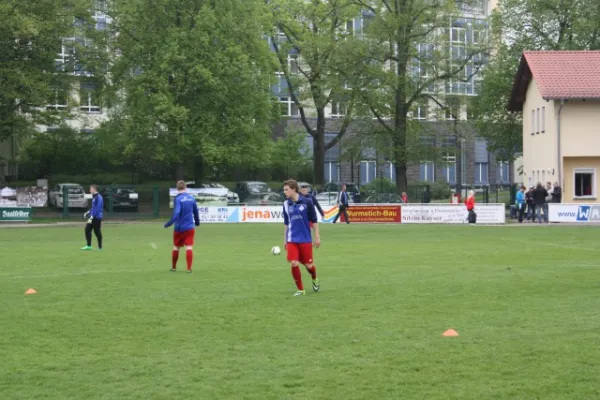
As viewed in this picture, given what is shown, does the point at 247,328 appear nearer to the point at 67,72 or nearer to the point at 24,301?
the point at 24,301

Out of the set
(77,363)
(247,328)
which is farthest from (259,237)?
(77,363)

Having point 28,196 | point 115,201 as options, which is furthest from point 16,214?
point 115,201

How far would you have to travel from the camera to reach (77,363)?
955cm

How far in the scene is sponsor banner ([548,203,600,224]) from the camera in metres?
43.5

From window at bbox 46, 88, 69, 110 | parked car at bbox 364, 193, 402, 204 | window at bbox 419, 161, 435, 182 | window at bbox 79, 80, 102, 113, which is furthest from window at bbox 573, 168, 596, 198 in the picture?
window at bbox 419, 161, 435, 182

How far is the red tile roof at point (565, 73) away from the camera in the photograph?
155ft

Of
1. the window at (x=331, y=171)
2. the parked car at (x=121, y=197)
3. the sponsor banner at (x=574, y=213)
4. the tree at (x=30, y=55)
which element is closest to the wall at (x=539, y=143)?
the sponsor banner at (x=574, y=213)

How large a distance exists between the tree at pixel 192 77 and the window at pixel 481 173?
3916cm

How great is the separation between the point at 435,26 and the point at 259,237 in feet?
85.8

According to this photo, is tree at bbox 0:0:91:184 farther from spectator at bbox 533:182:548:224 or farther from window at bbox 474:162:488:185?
window at bbox 474:162:488:185

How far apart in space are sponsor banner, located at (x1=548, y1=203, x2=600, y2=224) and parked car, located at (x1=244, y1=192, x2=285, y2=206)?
45.2 ft

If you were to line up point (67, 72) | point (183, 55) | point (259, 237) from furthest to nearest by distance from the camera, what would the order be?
1. point (67, 72)
2. point (183, 55)
3. point (259, 237)

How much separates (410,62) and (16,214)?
2510 cm

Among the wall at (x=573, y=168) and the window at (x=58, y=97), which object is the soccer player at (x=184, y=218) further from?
the window at (x=58, y=97)
